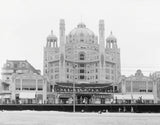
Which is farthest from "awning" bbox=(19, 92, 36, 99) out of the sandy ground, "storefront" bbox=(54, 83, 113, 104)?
the sandy ground

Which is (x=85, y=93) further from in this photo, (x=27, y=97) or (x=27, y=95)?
(x=27, y=97)

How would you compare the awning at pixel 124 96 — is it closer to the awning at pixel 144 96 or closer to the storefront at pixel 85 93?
the awning at pixel 144 96

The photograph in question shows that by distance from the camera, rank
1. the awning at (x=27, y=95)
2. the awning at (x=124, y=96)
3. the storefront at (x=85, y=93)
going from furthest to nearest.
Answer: the storefront at (x=85, y=93) < the awning at (x=124, y=96) < the awning at (x=27, y=95)

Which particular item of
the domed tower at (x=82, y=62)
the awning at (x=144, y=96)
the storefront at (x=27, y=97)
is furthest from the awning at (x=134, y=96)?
the storefront at (x=27, y=97)

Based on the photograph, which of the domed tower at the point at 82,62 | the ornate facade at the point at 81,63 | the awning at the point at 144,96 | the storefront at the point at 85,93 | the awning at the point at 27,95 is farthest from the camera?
the domed tower at the point at 82,62

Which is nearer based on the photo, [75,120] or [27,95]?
[75,120]

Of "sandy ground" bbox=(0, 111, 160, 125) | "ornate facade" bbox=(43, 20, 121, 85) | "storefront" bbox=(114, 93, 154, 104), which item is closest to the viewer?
"sandy ground" bbox=(0, 111, 160, 125)

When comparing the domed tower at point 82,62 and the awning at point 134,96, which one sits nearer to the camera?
the awning at point 134,96

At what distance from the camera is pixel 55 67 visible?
188750 millimetres

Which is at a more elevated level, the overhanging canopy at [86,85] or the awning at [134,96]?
the overhanging canopy at [86,85]

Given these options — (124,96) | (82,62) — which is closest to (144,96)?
(124,96)

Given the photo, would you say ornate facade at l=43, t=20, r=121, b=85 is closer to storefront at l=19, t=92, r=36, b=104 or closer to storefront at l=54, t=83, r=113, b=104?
storefront at l=54, t=83, r=113, b=104

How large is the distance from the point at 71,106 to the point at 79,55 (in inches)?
3221

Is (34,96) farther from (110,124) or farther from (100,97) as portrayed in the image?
(110,124)
